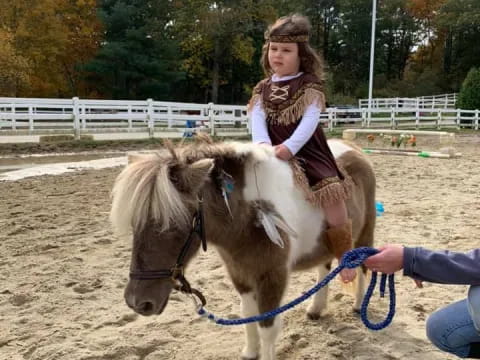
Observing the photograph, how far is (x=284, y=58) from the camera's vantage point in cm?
293

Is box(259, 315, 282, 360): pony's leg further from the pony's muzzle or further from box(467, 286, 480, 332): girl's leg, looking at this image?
box(467, 286, 480, 332): girl's leg

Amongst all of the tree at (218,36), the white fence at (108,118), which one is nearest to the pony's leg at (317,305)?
the white fence at (108,118)

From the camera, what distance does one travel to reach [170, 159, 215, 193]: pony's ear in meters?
2.08

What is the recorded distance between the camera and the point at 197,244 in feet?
7.22

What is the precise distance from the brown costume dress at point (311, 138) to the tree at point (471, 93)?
29513 mm

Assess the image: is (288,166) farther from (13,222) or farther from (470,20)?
(470,20)

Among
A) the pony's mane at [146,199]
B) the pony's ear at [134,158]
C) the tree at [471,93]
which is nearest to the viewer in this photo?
the pony's mane at [146,199]

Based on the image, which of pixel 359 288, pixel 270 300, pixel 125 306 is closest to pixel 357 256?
pixel 270 300

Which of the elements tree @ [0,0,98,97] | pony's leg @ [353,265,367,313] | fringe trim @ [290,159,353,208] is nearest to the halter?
fringe trim @ [290,159,353,208]

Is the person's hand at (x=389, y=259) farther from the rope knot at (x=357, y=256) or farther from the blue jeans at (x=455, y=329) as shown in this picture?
the blue jeans at (x=455, y=329)

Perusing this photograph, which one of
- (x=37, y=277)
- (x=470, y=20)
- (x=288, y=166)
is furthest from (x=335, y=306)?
(x=470, y=20)

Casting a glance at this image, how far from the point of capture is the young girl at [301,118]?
2844 millimetres

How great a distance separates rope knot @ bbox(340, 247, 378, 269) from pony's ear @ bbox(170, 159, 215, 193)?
0.78 meters

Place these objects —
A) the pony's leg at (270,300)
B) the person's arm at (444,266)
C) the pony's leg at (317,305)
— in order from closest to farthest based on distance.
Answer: the person's arm at (444,266)
the pony's leg at (270,300)
the pony's leg at (317,305)
